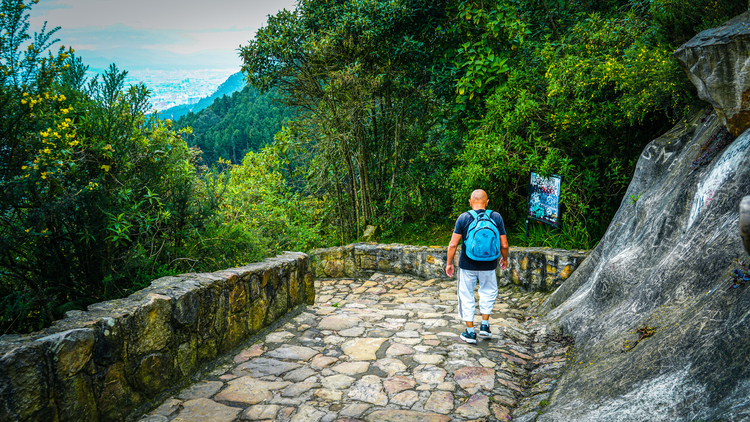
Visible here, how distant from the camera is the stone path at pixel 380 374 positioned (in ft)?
9.42

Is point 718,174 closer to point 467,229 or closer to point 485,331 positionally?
point 467,229

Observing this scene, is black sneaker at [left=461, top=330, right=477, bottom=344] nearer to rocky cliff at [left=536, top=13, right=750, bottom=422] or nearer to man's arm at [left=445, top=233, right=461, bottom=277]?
man's arm at [left=445, top=233, right=461, bottom=277]

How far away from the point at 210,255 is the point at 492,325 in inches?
122

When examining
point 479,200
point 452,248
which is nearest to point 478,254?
point 452,248

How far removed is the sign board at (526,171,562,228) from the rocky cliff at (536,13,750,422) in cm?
144

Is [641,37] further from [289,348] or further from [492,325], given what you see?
[289,348]

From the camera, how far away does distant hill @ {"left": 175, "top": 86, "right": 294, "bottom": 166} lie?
30.1 m

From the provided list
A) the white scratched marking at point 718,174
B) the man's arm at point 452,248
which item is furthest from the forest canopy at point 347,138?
the man's arm at point 452,248

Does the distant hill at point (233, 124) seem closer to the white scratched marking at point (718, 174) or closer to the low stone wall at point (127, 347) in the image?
the low stone wall at point (127, 347)

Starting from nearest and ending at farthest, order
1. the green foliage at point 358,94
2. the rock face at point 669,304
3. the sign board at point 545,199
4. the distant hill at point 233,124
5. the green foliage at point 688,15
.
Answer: the rock face at point 669,304, the green foliage at point 688,15, the sign board at point 545,199, the green foliage at point 358,94, the distant hill at point 233,124

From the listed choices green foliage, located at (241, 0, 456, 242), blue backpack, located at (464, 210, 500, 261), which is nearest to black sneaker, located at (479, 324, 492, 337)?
blue backpack, located at (464, 210, 500, 261)

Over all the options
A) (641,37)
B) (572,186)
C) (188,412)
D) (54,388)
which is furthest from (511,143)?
(54,388)

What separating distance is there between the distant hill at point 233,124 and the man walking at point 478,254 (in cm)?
2486

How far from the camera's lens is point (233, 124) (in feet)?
113
